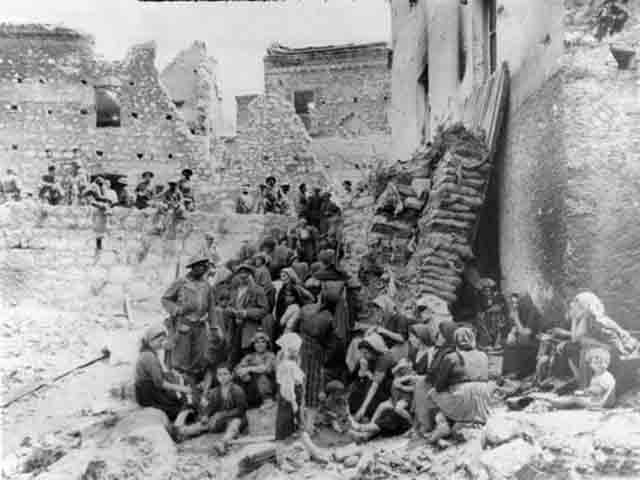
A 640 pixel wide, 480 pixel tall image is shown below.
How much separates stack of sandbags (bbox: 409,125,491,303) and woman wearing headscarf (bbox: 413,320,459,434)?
1838 millimetres

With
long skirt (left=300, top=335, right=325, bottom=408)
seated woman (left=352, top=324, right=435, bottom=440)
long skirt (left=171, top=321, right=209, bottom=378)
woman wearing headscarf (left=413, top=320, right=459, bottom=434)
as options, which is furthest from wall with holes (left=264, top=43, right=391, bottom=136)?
woman wearing headscarf (left=413, top=320, right=459, bottom=434)

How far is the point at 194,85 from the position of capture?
2378 centimetres

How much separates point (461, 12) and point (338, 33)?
844 centimetres

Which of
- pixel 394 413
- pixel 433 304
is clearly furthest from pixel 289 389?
pixel 433 304

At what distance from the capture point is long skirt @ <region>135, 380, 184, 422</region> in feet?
34.1

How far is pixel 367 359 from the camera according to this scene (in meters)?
9.88

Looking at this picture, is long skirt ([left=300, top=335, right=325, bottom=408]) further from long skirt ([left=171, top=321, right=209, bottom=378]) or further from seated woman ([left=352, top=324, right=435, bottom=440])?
long skirt ([left=171, top=321, right=209, bottom=378])

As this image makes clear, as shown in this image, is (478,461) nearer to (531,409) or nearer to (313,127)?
(531,409)

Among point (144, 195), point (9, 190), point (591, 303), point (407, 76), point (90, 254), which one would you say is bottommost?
point (591, 303)

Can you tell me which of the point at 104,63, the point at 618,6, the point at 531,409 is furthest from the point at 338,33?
the point at 531,409

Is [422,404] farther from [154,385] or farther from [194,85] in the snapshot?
[194,85]

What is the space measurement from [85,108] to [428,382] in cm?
1536

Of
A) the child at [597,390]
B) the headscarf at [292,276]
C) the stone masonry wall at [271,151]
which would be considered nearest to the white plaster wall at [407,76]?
the stone masonry wall at [271,151]

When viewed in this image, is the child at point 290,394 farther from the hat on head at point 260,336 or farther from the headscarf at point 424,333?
the headscarf at point 424,333
